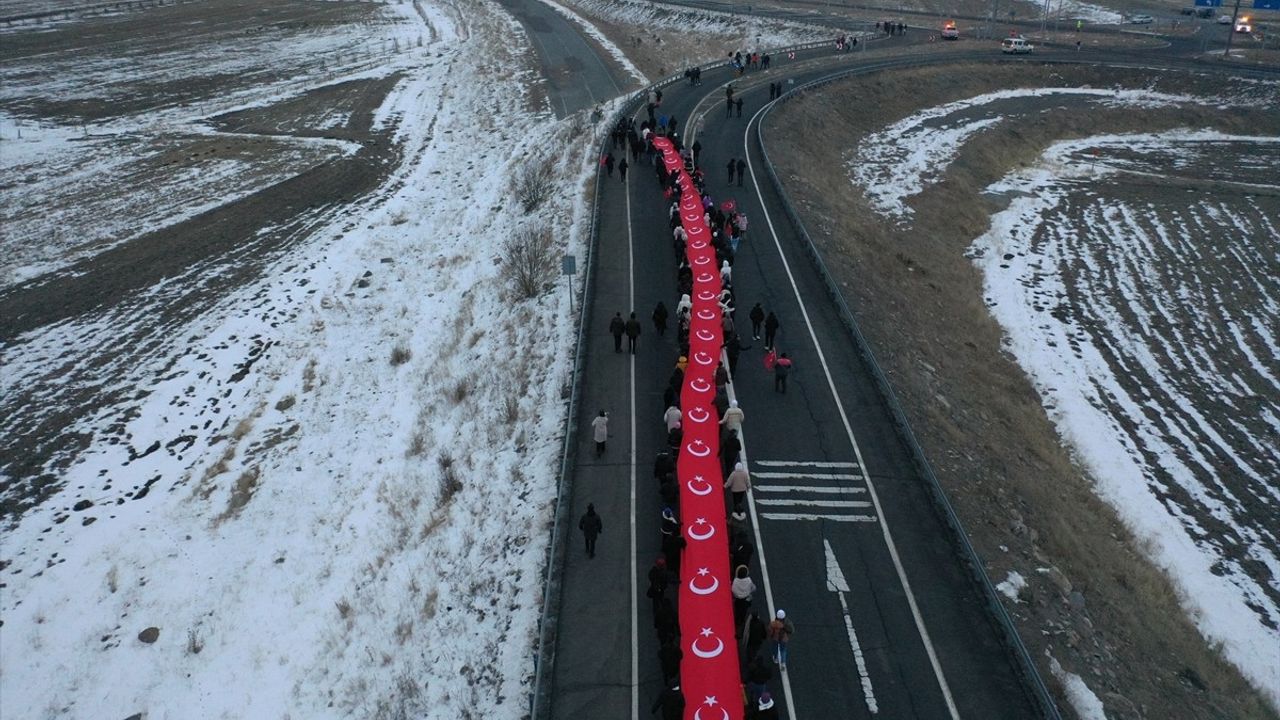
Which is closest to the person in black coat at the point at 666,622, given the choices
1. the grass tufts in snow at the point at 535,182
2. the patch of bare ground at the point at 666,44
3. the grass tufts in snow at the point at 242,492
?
the grass tufts in snow at the point at 242,492

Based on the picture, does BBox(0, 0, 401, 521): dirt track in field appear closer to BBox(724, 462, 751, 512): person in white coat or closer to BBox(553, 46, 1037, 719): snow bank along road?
BBox(553, 46, 1037, 719): snow bank along road

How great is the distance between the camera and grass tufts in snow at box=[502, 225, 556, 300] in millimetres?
28383

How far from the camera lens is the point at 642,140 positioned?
39.2 m

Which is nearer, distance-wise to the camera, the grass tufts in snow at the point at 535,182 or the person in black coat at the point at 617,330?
the person in black coat at the point at 617,330

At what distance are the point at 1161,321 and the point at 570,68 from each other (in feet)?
160

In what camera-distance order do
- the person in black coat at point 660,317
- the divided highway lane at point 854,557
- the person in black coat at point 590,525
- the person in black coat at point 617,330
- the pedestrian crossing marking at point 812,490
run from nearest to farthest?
the divided highway lane at point 854,557
the person in black coat at point 590,525
the pedestrian crossing marking at point 812,490
the person in black coat at point 617,330
the person in black coat at point 660,317

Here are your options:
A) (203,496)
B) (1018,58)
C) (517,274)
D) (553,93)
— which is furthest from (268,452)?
(1018,58)

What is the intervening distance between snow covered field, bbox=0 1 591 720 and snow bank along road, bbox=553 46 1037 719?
4.71 ft

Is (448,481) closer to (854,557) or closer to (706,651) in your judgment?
(706,651)

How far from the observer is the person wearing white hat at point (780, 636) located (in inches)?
498

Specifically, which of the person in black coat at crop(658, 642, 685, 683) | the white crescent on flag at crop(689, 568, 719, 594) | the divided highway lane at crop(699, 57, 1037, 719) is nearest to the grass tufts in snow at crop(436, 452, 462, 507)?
the divided highway lane at crop(699, 57, 1037, 719)

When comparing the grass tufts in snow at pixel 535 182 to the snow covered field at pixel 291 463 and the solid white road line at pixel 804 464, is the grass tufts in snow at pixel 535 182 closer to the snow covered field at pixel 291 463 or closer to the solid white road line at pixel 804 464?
the snow covered field at pixel 291 463

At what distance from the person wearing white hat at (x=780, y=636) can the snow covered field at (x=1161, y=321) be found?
508cm

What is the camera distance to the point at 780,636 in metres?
12.7
